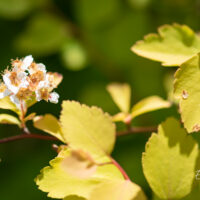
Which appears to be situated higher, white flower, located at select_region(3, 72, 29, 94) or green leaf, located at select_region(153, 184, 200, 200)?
white flower, located at select_region(3, 72, 29, 94)

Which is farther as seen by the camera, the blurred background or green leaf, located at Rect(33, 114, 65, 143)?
the blurred background

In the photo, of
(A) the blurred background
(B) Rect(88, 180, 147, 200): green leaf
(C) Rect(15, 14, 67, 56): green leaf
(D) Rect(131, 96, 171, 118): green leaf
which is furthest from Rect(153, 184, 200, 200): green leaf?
(C) Rect(15, 14, 67, 56): green leaf

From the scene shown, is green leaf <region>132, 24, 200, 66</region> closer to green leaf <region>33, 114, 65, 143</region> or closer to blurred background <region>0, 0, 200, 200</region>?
green leaf <region>33, 114, 65, 143</region>

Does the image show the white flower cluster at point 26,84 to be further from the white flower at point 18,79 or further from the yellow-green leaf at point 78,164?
the yellow-green leaf at point 78,164

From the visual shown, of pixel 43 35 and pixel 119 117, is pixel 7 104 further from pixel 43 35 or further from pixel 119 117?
pixel 43 35

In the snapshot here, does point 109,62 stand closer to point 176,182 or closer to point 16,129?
point 16,129

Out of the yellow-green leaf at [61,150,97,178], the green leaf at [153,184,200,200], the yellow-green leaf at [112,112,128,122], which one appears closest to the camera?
the yellow-green leaf at [61,150,97,178]

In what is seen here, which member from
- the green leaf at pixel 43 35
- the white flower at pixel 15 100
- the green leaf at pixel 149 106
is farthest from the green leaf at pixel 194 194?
the green leaf at pixel 43 35

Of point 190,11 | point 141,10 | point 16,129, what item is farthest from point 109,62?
point 16,129
